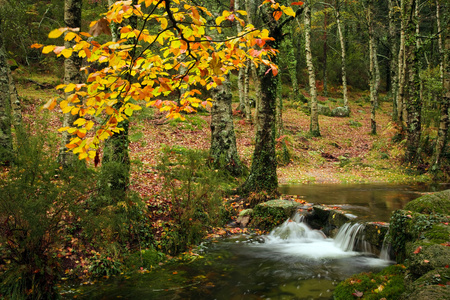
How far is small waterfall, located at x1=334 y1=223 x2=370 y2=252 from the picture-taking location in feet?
19.3

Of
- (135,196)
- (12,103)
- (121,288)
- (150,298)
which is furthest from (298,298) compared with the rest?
(12,103)

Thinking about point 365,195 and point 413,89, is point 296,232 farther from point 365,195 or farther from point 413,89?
point 413,89

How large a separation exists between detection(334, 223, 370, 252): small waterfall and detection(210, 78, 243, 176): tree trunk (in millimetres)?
3854

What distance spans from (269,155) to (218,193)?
6.37 ft

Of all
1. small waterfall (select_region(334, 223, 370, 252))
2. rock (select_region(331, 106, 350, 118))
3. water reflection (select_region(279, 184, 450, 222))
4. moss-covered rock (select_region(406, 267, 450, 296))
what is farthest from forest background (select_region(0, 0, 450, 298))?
rock (select_region(331, 106, 350, 118))

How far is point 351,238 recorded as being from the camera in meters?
6.02

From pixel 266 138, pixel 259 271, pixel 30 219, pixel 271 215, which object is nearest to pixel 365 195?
pixel 271 215

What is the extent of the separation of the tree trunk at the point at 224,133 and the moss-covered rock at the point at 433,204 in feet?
16.5

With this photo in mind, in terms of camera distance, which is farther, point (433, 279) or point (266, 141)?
point (266, 141)

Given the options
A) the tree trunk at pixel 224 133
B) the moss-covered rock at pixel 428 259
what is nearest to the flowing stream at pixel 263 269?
the moss-covered rock at pixel 428 259

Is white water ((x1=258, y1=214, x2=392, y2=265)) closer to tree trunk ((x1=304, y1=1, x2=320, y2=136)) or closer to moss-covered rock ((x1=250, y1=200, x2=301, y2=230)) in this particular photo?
moss-covered rock ((x1=250, y1=200, x2=301, y2=230))

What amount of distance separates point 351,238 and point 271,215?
185cm

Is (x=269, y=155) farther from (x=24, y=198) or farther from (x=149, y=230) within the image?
(x=24, y=198)

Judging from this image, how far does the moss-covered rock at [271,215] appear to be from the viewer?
23.1 feet
